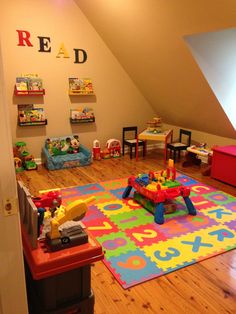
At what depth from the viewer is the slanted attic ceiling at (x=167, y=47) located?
2688 mm

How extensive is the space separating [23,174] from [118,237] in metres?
2.07

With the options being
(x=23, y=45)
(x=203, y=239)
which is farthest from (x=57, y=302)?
(x=23, y=45)

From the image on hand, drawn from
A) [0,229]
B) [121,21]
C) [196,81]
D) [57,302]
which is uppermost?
[121,21]

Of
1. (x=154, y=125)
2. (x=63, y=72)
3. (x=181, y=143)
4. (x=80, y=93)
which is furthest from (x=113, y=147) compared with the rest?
(x=63, y=72)

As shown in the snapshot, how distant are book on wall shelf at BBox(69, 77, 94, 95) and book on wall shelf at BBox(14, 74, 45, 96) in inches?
17.9

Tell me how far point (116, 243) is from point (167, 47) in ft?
7.69

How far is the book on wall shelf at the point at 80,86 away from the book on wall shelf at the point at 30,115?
0.56 m

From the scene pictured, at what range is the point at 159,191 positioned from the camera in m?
2.72

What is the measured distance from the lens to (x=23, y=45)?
3.94m

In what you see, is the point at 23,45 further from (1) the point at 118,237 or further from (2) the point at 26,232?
(2) the point at 26,232

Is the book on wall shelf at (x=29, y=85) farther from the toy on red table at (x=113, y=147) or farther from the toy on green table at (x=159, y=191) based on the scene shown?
the toy on green table at (x=159, y=191)

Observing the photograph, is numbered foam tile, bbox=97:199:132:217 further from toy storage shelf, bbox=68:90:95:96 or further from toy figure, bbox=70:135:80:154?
toy storage shelf, bbox=68:90:95:96

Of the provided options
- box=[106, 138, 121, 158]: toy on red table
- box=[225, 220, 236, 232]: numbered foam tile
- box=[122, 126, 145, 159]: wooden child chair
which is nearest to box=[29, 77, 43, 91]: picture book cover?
box=[106, 138, 121, 158]: toy on red table

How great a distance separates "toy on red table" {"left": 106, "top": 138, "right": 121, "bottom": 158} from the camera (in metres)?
4.81
